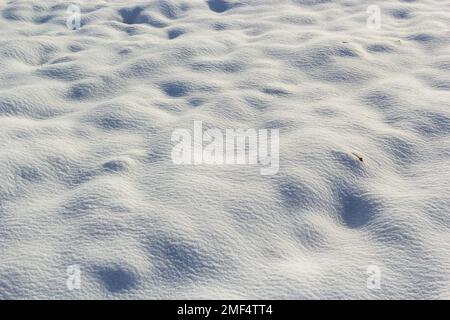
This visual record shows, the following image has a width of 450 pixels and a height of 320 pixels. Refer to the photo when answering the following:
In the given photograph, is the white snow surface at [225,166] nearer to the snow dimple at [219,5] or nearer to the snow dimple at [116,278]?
the snow dimple at [116,278]

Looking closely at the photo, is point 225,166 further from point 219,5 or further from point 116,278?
point 219,5

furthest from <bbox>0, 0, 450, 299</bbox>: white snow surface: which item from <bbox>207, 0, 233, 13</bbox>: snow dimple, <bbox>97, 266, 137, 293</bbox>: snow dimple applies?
<bbox>207, 0, 233, 13</bbox>: snow dimple

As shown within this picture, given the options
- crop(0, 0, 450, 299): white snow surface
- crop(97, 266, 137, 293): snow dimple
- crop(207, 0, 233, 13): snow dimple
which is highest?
crop(207, 0, 233, 13): snow dimple

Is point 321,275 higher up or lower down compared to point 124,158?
lower down

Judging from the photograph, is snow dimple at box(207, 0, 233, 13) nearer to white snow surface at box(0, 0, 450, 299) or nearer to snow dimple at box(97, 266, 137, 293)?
white snow surface at box(0, 0, 450, 299)

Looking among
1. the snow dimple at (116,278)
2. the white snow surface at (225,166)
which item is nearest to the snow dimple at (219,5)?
the white snow surface at (225,166)

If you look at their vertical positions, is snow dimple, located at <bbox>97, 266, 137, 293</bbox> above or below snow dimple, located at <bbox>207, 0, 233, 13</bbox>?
below

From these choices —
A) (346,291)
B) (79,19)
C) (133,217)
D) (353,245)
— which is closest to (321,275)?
(346,291)

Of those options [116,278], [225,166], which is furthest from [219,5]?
[116,278]
